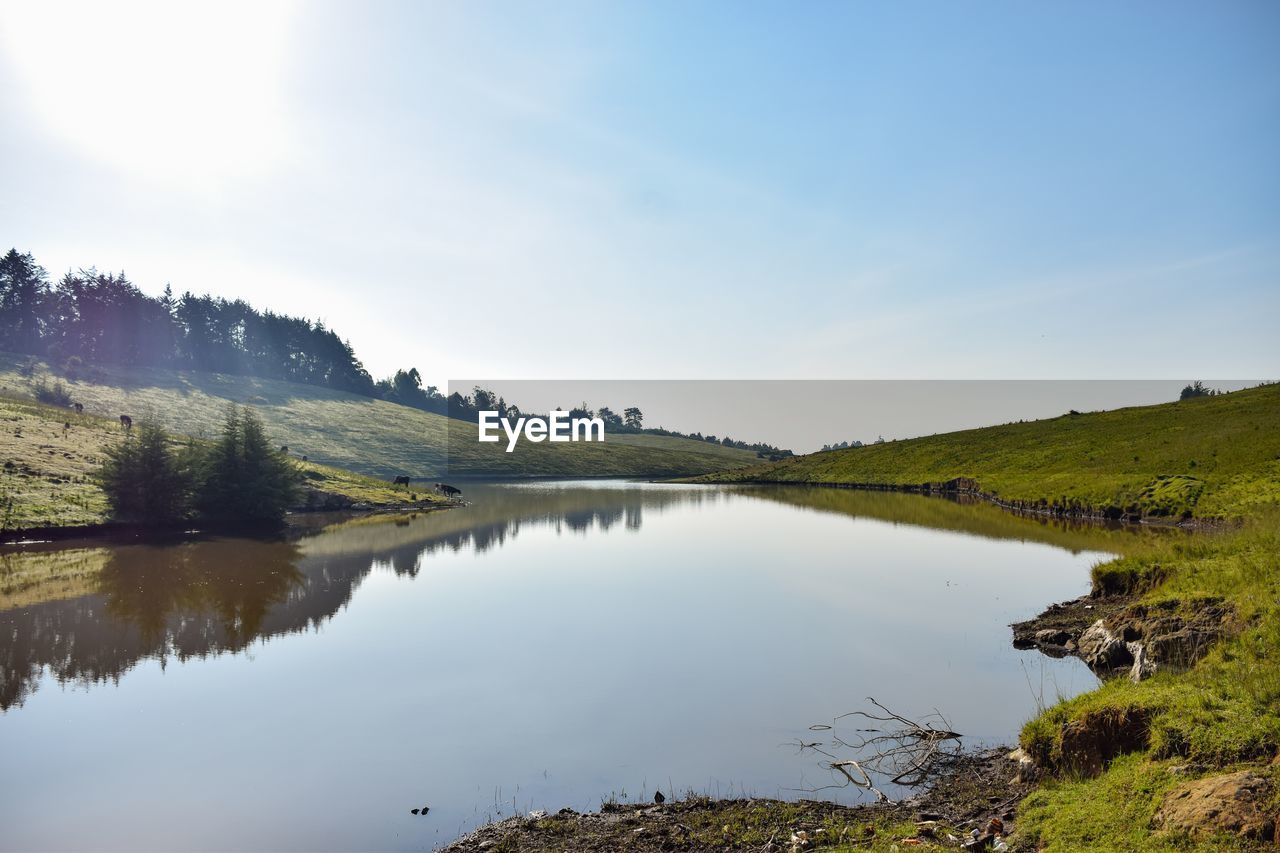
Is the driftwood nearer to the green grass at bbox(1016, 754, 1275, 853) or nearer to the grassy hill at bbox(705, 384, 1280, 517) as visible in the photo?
the green grass at bbox(1016, 754, 1275, 853)

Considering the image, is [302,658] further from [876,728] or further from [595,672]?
[876,728]

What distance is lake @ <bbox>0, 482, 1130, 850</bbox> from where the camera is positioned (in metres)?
10.5

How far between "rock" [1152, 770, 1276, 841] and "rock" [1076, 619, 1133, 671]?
31.6 feet

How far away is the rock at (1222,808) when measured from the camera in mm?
6242

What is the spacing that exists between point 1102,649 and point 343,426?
131m

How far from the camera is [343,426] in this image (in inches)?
5049

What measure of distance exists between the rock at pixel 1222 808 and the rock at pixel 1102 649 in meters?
9.62

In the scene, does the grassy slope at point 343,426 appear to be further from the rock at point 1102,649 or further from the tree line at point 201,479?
the rock at point 1102,649

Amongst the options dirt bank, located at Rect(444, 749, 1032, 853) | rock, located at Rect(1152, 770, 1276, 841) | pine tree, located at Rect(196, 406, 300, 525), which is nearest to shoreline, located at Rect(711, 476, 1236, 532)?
dirt bank, located at Rect(444, 749, 1032, 853)

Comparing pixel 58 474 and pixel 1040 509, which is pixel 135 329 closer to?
pixel 58 474

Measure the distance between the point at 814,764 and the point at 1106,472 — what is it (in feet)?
200

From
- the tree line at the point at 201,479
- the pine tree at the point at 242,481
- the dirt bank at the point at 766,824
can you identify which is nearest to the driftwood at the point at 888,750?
the dirt bank at the point at 766,824

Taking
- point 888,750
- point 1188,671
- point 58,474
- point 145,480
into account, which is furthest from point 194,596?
point 1188,671

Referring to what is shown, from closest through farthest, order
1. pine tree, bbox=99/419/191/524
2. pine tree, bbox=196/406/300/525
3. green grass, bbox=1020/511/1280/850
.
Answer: green grass, bbox=1020/511/1280/850 → pine tree, bbox=99/419/191/524 → pine tree, bbox=196/406/300/525
